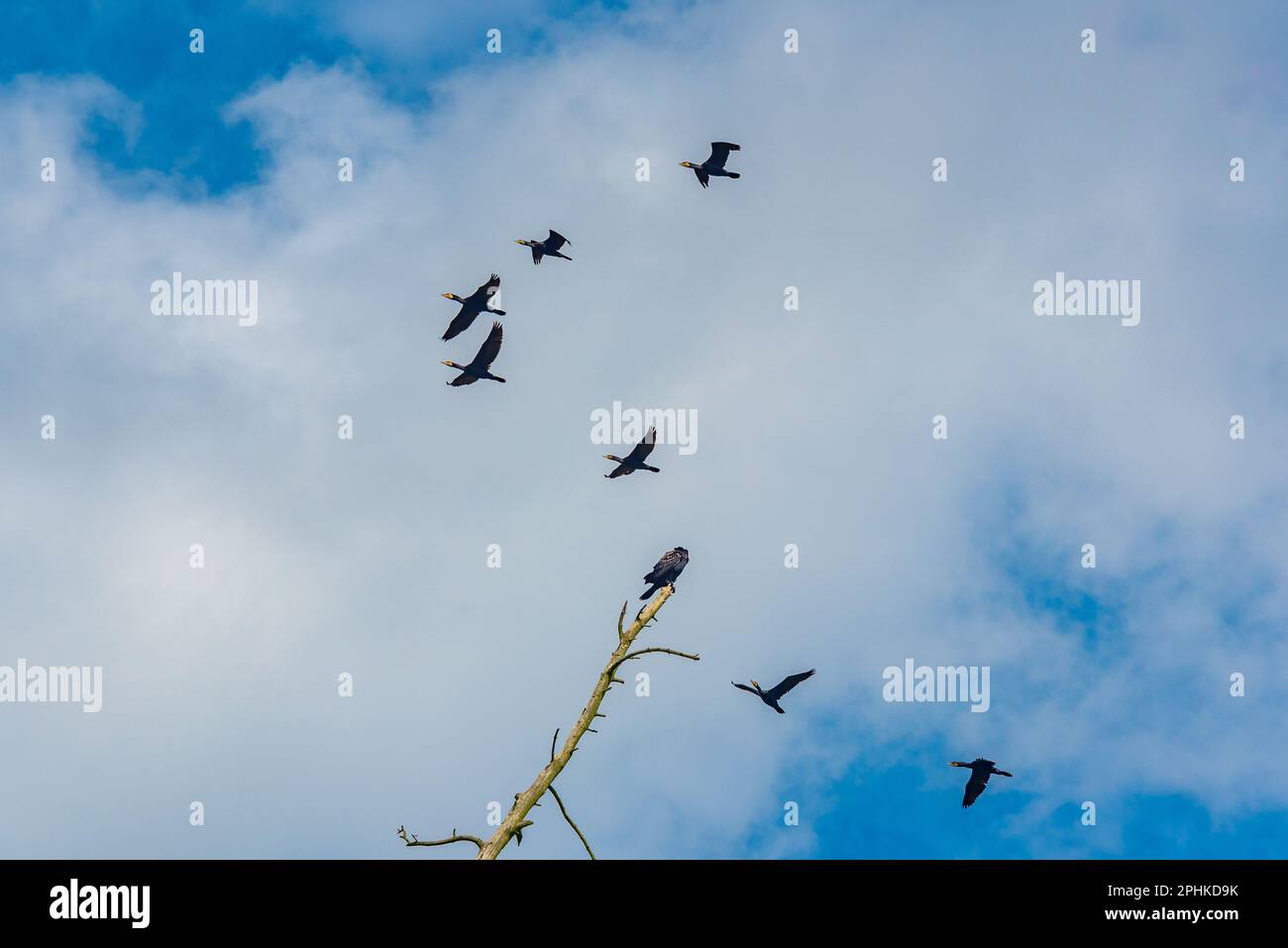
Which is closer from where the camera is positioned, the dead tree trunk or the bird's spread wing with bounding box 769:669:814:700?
the dead tree trunk

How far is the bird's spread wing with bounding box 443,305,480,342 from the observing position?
95.0 ft

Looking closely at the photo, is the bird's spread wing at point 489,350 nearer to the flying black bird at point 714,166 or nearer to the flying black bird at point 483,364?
the flying black bird at point 483,364

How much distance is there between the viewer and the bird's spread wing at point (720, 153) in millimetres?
34625

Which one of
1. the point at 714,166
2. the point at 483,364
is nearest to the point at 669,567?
the point at 483,364

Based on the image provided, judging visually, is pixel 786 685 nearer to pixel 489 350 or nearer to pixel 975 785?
pixel 975 785

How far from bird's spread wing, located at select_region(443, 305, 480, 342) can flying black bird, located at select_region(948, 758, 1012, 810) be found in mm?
13644

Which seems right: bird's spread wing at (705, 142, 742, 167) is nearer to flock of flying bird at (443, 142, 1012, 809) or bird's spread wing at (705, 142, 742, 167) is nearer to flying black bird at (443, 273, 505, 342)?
flock of flying bird at (443, 142, 1012, 809)

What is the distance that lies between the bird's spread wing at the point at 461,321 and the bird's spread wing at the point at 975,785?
14043 millimetres

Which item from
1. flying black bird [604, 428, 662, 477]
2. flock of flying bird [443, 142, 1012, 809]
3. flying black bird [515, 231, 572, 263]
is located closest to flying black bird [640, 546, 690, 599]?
flock of flying bird [443, 142, 1012, 809]

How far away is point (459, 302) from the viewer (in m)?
29.1

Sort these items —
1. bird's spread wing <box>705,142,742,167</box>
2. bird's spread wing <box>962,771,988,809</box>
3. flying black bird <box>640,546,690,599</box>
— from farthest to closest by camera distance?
1. bird's spread wing <box>705,142,742,167</box>
2. bird's spread wing <box>962,771,988,809</box>
3. flying black bird <box>640,546,690,599</box>

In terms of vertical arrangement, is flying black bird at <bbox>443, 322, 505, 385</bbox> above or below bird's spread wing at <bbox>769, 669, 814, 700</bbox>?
above
